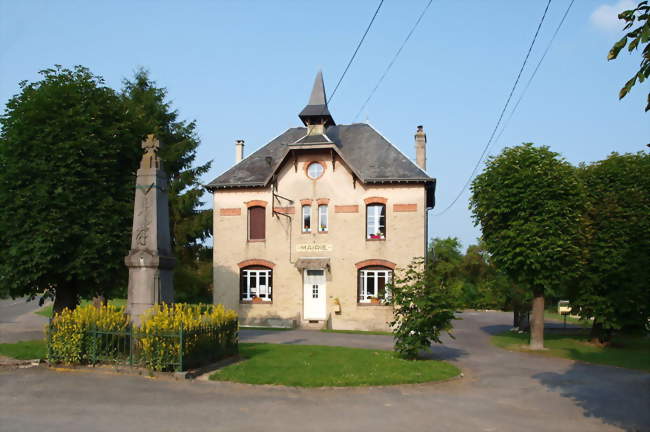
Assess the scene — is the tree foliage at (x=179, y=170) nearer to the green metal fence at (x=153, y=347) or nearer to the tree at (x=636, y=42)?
the green metal fence at (x=153, y=347)

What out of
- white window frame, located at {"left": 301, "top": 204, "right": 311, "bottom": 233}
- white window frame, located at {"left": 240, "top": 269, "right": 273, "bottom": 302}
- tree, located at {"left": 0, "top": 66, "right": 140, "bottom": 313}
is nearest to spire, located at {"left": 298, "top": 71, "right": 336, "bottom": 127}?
white window frame, located at {"left": 301, "top": 204, "right": 311, "bottom": 233}

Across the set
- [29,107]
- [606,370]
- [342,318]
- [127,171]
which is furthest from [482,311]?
[29,107]

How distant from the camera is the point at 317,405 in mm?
9961

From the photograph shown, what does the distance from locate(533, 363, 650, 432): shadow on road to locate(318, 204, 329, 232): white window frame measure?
43.0ft

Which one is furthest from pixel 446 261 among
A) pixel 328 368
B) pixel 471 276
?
pixel 471 276

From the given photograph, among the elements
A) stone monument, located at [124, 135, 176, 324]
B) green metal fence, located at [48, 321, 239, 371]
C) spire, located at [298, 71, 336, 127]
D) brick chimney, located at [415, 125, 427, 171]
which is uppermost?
spire, located at [298, 71, 336, 127]

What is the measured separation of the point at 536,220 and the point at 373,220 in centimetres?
816

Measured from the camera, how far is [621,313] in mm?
20234

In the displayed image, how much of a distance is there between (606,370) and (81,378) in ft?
45.5

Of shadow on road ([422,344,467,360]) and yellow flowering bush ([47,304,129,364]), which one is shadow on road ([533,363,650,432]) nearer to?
shadow on road ([422,344,467,360])

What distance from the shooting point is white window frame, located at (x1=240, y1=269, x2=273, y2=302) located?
2658 centimetres

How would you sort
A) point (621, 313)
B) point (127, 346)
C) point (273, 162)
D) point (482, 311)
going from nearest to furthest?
point (127, 346), point (621, 313), point (273, 162), point (482, 311)

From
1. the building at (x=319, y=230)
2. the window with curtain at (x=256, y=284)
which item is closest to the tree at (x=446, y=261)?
the building at (x=319, y=230)

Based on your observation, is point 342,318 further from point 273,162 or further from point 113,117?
point 113,117
